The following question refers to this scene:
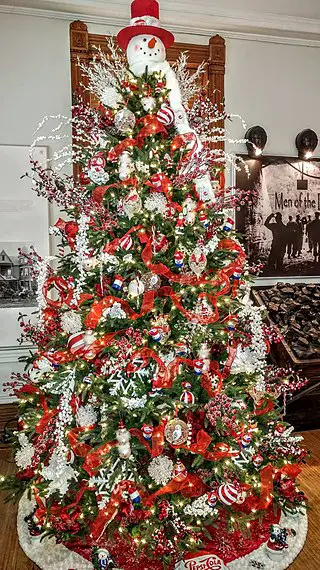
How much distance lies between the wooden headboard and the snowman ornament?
137cm

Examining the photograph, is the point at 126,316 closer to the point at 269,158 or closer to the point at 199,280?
the point at 199,280

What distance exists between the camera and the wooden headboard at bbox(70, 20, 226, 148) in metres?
3.34

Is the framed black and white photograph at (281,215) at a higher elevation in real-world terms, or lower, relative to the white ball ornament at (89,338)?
higher

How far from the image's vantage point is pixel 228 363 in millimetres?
2053

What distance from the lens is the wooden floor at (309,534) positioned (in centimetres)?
190

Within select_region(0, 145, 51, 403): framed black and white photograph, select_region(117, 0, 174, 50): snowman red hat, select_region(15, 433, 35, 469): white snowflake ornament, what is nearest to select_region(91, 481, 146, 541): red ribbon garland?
select_region(15, 433, 35, 469): white snowflake ornament

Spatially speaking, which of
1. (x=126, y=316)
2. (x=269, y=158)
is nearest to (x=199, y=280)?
(x=126, y=316)

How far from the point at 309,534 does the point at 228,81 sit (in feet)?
11.1

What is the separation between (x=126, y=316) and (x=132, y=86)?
3.52 ft

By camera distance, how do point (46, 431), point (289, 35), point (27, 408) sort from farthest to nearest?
point (289, 35)
point (27, 408)
point (46, 431)

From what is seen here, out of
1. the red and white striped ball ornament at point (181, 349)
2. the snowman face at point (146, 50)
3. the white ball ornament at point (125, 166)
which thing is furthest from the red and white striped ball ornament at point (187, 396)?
the snowman face at point (146, 50)

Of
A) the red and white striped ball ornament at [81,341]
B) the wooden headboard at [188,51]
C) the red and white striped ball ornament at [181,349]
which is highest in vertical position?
the wooden headboard at [188,51]

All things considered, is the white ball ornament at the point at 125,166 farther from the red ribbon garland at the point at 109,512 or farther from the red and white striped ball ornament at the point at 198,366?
the red ribbon garland at the point at 109,512

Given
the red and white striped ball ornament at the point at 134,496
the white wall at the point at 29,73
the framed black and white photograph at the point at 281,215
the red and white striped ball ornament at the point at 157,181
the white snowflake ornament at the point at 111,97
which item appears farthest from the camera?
the framed black and white photograph at the point at 281,215
